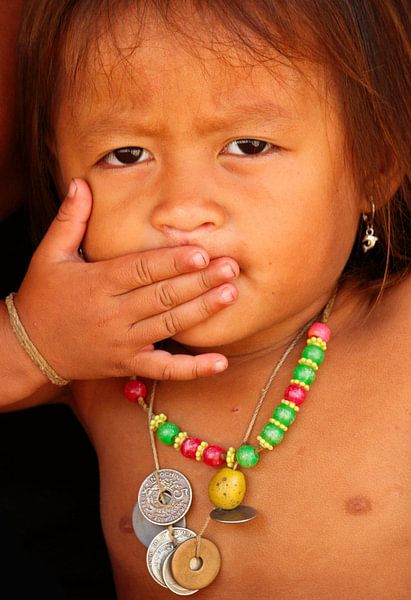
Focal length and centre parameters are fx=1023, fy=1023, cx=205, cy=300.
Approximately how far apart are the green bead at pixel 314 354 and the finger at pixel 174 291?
0.32 meters

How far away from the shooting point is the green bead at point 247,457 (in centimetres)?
192

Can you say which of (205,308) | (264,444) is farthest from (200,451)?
(205,308)

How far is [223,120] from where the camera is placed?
176cm

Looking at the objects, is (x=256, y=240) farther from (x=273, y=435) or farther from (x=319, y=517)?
(x=319, y=517)

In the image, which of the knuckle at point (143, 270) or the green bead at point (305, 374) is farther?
the green bead at point (305, 374)

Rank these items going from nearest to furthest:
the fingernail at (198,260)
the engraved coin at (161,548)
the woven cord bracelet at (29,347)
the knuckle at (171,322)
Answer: the fingernail at (198,260) < the knuckle at (171,322) < the engraved coin at (161,548) < the woven cord bracelet at (29,347)

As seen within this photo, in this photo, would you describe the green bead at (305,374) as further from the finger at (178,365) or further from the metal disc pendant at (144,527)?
the metal disc pendant at (144,527)

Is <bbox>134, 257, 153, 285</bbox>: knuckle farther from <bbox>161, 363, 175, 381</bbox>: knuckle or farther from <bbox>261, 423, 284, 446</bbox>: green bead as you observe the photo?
<bbox>261, 423, 284, 446</bbox>: green bead

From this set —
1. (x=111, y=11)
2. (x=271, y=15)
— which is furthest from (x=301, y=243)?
(x=111, y=11)

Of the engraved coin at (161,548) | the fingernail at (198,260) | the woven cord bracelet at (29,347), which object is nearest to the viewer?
the fingernail at (198,260)

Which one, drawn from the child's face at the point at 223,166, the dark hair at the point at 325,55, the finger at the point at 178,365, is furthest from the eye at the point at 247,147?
the finger at the point at 178,365

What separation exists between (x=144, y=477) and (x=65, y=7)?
0.92 metres

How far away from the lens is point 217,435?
201 cm

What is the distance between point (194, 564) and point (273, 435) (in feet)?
0.92
